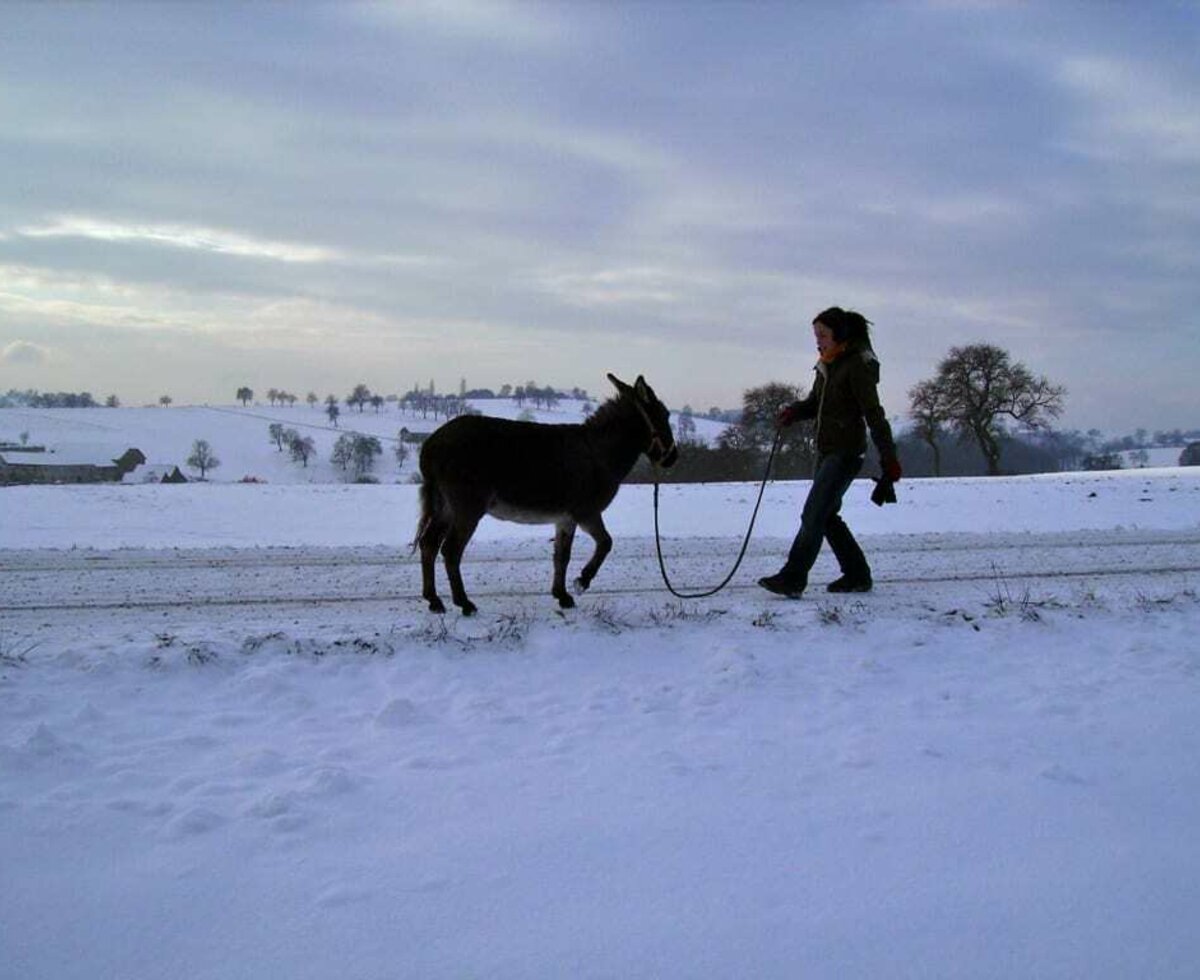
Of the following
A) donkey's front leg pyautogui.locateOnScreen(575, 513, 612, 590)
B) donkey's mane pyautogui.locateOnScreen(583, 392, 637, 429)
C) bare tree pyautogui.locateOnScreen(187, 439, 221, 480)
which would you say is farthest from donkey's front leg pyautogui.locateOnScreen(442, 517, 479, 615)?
bare tree pyautogui.locateOnScreen(187, 439, 221, 480)

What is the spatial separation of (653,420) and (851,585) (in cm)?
244

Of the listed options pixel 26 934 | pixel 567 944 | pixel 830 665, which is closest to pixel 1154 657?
pixel 830 665

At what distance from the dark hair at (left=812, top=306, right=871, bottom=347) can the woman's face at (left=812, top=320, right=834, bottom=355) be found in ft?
0.09

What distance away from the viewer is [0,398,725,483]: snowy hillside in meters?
101

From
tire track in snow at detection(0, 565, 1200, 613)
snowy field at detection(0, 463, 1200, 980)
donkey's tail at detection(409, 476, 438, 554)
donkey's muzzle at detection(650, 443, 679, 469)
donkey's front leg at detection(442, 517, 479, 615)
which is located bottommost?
snowy field at detection(0, 463, 1200, 980)

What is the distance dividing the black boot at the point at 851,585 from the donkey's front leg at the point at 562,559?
2491mm

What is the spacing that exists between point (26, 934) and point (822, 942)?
248 centimetres

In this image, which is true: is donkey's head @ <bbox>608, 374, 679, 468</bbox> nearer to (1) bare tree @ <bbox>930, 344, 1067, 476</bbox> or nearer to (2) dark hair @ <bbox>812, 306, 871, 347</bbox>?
(2) dark hair @ <bbox>812, 306, 871, 347</bbox>

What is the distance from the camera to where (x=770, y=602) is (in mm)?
7125

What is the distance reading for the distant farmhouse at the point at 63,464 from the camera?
251 ft

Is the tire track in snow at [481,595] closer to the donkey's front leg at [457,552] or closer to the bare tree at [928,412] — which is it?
the donkey's front leg at [457,552]

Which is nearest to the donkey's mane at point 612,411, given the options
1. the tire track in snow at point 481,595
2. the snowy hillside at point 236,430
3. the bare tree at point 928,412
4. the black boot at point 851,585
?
the tire track in snow at point 481,595

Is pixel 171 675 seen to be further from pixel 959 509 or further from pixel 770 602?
pixel 959 509

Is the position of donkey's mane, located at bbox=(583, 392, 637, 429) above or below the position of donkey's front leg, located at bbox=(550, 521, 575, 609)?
above
